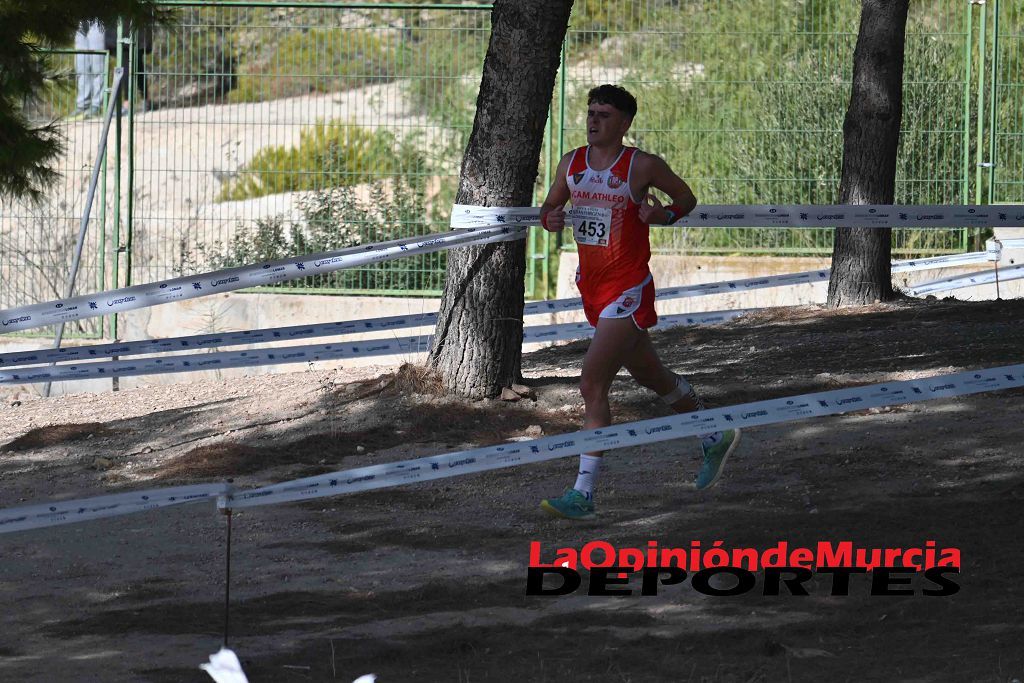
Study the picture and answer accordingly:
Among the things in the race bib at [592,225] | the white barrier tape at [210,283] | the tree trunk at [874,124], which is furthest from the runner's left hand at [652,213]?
the tree trunk at [874,124]

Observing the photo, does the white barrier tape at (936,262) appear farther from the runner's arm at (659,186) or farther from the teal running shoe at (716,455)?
the runner's arm at (659,186)

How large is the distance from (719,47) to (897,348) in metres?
5.00

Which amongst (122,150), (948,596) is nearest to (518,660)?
(948,596)

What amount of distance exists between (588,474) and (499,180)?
267cm

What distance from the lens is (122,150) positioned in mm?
14086

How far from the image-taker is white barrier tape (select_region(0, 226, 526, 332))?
7.68 metres

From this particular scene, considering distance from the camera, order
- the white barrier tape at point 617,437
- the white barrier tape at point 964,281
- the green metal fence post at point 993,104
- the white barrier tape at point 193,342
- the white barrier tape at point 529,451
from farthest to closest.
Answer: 1. the green metal fence post at point 993,104
2. the white barrier tape at point 964,281
3. the white barrier tape at point 193,342
4. the white barrier tape at point 617,437
5. the white barrier tape at point 529,451

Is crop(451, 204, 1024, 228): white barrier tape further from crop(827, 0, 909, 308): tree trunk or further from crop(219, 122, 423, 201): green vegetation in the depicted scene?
crop(219, 122, 423, 201): green vegetation

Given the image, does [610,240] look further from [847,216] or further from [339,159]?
[339,159]

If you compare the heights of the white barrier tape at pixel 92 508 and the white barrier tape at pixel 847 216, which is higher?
the white barrier tape at pixel 847 216

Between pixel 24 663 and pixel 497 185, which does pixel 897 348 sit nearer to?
pixel 497 185

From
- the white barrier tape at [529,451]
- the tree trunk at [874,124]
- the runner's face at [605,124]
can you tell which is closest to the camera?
the white barrier tape at [529,451]

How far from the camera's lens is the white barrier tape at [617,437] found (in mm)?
5723

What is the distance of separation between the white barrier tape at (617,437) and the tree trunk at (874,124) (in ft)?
18.0
